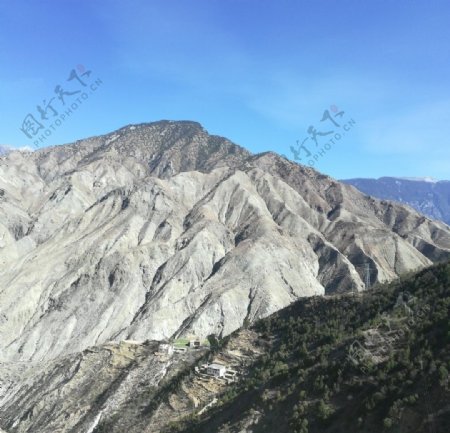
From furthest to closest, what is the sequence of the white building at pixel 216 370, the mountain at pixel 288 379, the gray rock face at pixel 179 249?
1. the gray rock face at pixel 179 249
2. the white building at pixel 216 370
3. the mountain at pixel 288 379

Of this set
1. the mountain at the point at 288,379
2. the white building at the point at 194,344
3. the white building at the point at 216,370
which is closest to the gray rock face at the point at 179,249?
the white building at the point at 194,344

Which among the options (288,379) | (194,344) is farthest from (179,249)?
(288,379)

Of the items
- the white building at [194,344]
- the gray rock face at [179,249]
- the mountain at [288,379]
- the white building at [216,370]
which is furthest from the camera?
the gray rock face at [179,249]

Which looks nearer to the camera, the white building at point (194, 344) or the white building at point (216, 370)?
the white building at point (216, 370)

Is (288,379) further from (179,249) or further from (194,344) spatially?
(179,249)

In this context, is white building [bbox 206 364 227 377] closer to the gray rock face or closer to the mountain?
the mountain

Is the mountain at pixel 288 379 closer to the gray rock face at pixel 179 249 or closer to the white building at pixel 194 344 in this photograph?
the white building at pixel 194 344

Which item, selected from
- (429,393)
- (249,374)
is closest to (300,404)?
(429,393)
